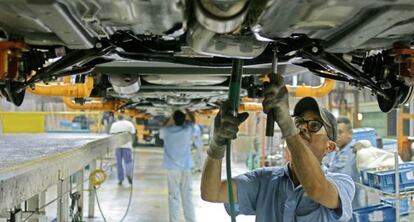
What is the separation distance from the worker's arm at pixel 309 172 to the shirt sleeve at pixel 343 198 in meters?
0.08

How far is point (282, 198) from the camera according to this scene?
2.11 m

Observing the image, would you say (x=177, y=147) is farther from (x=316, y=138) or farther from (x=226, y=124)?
(x=226, y=124)

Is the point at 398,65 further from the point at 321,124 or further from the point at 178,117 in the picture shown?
the point at 178,117

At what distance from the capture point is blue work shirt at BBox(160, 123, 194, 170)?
5.62 meters

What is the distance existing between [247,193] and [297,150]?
1.78 ft

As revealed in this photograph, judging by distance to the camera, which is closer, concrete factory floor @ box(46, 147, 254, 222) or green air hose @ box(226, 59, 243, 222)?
green air hose @ box(226, 59, 243, 222)

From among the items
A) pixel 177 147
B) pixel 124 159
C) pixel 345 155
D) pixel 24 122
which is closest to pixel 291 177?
pixel 345 155

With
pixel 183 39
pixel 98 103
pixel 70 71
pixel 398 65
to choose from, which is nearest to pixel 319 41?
pixel 398 65

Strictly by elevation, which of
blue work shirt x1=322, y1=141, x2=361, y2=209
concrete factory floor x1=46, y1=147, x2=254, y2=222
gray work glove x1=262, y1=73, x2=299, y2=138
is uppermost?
gray work glove x1=262, y1=73, x2=299, y2=138

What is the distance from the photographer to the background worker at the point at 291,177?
5.65ft

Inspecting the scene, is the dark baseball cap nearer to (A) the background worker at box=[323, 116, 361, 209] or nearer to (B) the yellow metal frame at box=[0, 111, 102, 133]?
(A) the background worker at box=[323, 116, 361, 209]

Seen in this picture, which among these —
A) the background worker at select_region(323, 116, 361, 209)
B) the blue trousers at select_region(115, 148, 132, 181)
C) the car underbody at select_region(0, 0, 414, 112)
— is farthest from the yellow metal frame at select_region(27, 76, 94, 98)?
the blue trousers at select_region(115, 148, 132, 181)

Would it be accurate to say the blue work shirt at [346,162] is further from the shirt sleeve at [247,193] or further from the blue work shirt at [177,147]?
the shirt sleeve at [247,193]

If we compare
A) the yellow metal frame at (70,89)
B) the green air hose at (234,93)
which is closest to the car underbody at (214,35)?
the green air hose at (234,93)
